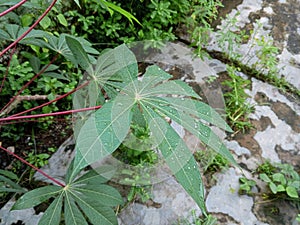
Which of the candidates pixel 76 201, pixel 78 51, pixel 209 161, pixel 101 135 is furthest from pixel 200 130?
pixel 209 161

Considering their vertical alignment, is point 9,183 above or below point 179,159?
below

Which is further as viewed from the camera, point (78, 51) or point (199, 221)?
point (199, 221)

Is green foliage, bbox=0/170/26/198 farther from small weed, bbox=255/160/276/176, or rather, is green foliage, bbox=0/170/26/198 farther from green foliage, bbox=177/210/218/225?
small weed, bbox=255/160/276/176

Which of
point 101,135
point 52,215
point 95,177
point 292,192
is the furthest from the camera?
point 292,192

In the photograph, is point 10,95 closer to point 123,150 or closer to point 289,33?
point 123,150

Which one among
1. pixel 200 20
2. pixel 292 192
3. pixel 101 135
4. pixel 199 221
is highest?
pixel 101 135

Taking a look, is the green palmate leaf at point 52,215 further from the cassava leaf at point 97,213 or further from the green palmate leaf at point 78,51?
the green palmate leaf at point 78,51

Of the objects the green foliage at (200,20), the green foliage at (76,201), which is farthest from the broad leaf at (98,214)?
the green foliage at (200,20)

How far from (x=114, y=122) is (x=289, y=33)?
72.5 inches

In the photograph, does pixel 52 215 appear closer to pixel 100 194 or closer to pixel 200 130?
pixel 100 194

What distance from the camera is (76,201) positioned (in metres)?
0.88

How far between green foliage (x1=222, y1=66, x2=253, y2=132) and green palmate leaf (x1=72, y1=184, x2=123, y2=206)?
2.78 feet

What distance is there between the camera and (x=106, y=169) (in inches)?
39.9

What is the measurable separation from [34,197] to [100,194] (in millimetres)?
173
